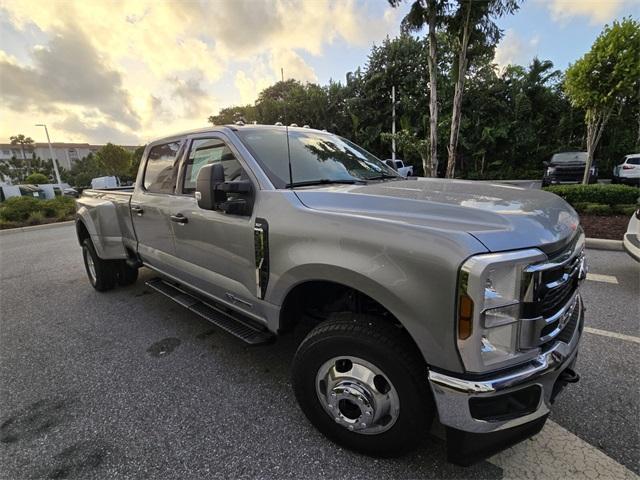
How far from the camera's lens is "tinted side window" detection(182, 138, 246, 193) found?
2.59 metres

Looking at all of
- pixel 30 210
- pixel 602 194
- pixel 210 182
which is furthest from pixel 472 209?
pixel 30 210

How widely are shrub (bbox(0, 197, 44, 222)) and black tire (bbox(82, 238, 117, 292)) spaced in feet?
33.1

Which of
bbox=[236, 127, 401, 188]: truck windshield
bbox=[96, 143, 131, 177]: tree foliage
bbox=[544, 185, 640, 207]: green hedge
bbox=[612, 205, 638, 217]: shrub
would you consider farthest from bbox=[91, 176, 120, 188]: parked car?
bbox=[96, 143, 131, 177]: tree foliage

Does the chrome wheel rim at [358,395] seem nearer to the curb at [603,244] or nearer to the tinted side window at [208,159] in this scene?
the tinted side window at [208,159]

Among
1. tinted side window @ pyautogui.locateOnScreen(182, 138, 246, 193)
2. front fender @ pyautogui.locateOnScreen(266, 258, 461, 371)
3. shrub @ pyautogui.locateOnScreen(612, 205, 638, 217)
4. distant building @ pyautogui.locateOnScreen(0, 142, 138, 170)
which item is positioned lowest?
shrub @ pyautogui.locateOnScreen(612, 205, 638, 217)

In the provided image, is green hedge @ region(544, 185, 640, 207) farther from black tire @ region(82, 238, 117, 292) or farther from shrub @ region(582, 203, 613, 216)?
black tire @ region(82, 238, 117, 292)

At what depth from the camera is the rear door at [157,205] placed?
3.25 meters

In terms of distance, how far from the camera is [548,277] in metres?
1.46

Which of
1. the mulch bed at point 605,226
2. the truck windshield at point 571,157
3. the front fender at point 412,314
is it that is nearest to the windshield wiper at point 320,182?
the front fender at point 412,314

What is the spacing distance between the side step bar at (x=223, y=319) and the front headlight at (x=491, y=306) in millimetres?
1359

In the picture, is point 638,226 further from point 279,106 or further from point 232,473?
point 279,106

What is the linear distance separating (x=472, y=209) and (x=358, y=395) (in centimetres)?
110

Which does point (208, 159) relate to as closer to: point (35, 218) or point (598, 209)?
point (598, 209)

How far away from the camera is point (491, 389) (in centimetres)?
141
